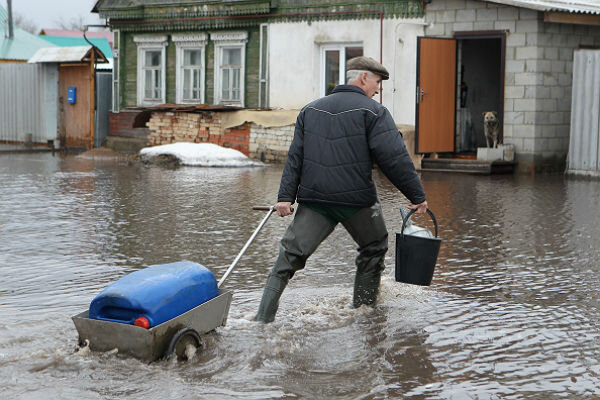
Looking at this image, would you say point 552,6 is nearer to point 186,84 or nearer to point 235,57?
point 235,57

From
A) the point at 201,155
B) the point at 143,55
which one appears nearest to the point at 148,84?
the point at 143,55

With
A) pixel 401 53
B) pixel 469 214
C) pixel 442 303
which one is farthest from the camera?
pixel 401 53

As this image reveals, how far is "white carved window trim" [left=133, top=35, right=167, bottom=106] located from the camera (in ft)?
80.0

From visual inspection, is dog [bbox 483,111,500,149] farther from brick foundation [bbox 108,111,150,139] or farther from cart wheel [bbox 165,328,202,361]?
cart wheel [bbox 165,328,202,361]

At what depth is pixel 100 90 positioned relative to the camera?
83.7 feet

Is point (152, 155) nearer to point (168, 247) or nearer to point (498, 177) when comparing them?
point (498, 177)

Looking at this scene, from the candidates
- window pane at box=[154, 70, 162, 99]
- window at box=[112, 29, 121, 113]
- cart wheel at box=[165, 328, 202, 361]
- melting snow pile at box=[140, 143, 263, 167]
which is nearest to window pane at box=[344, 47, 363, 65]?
melting snow pile at box=[140, 143, 263, 167]

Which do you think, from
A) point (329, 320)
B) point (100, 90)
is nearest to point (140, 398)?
point (329, 320)

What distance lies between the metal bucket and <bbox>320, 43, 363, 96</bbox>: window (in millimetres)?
14805

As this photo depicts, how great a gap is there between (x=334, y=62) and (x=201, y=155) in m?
3.76

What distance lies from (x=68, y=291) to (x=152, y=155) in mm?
13223

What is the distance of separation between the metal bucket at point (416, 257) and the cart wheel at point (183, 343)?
1.50 m

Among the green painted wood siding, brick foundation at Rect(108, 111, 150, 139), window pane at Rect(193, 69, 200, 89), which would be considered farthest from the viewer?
brick foundation at Rect(108, 111, 150, 139)

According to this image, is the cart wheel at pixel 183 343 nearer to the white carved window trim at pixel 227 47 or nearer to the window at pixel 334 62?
the window at pixel 334 62
